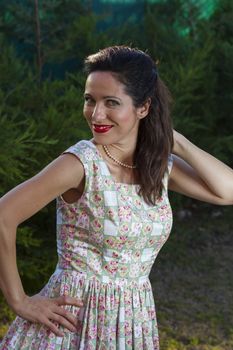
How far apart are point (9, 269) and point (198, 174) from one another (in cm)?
83

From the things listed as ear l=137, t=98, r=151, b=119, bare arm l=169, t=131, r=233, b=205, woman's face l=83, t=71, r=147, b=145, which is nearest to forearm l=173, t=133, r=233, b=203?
bare arm l=169, t=131, r=233, b=205

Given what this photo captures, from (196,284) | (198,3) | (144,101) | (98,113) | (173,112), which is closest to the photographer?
(98,113)

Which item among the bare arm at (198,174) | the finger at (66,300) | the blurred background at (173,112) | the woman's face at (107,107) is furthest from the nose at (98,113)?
the blurred background at (173,112)

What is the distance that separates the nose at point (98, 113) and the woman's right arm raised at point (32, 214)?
0.15 m

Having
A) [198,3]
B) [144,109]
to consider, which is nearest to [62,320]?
[144,109]

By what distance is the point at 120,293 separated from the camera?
232 centimetres

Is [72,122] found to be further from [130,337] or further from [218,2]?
[218,2]

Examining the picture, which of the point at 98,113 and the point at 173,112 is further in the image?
the point at 173,112

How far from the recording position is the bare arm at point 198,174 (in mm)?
2564

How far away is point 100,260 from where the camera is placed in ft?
7.52

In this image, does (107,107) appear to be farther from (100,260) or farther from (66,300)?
(66,300)

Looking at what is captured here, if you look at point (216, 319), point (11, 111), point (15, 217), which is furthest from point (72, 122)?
point (15, 217)

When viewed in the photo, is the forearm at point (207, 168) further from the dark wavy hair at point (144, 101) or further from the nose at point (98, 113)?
the nose at point (98, 113)

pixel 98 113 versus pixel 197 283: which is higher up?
pixel 98 113
